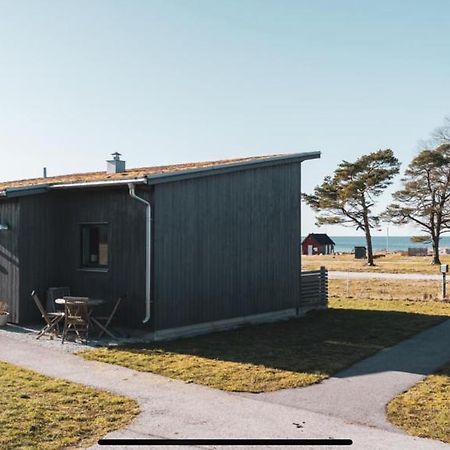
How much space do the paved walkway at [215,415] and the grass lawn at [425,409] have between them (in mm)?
288

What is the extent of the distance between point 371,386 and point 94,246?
787 centimetres

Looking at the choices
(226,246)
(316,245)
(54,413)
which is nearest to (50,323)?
(226,246)

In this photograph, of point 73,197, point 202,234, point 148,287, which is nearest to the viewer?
point 148,287

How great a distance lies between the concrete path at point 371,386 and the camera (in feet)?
24.1

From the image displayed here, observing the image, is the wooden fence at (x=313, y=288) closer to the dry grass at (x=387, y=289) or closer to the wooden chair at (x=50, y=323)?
the dry grass at (x=387, y=289)

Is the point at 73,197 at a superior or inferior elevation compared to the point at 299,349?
superior

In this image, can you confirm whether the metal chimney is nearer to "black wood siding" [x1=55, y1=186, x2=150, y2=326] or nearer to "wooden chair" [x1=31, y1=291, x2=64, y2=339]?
"black wood siding" [x1=55, y1=186, x2=150, y2=326]

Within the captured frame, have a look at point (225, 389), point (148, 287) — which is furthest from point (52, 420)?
point (148, 287)

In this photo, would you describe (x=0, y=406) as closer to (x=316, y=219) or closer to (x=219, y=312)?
(x=219, y=312)

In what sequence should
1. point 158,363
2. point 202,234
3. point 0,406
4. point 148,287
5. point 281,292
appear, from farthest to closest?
point 281,292, point 202,234, point 148,287, point 158,363, point 0,406

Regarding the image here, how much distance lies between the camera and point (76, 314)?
39.6ft

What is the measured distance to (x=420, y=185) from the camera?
158ft

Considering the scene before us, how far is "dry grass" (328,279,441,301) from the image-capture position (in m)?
21.2

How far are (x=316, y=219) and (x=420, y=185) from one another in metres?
9.07
